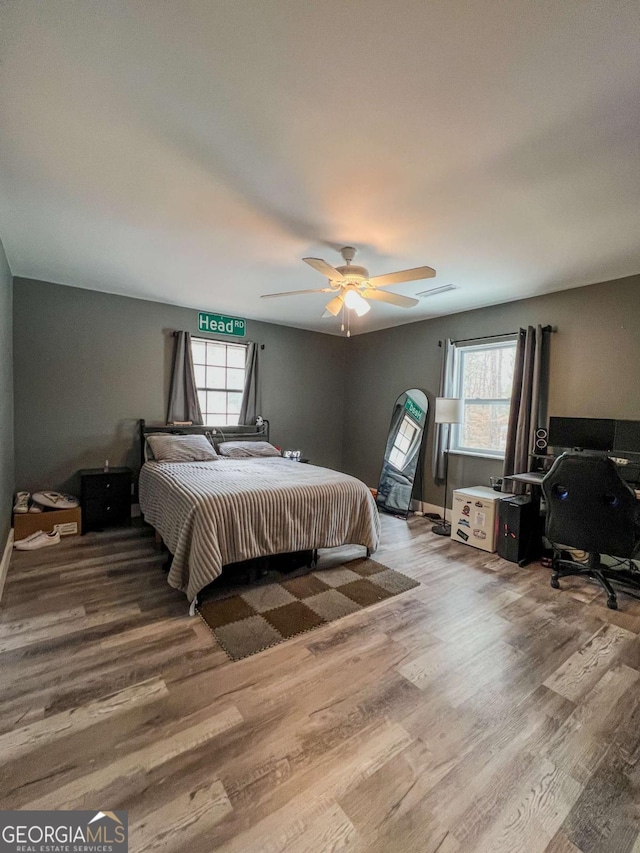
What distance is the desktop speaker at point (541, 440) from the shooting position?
3.67m

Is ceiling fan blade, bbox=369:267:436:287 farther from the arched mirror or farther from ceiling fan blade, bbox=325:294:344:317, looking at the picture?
the arched mirror

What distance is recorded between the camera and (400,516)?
4.77 metres

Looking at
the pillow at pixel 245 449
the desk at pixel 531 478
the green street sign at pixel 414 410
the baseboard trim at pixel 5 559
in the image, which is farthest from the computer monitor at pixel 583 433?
the baseboard trim at pixel 5 559

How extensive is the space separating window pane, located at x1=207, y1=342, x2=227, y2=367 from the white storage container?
352 cm

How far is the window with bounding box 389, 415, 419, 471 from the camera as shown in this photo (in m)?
4.99

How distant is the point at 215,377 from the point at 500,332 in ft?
12.1

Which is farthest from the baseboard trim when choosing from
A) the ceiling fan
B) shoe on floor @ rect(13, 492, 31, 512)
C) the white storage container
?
the white storage container

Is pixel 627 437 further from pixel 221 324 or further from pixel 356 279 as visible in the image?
pixel 221 324

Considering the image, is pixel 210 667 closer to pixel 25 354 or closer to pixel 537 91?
pixel 537 91

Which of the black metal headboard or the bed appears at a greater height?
the black metal headboard

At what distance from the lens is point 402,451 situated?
5.05 m

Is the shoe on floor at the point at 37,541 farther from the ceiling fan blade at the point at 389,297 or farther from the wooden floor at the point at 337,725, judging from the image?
the ceiling fan blade at the point at 389,297

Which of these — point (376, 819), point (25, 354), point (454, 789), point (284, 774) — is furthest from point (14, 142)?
point (454, 789)

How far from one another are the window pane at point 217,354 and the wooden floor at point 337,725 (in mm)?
3190
